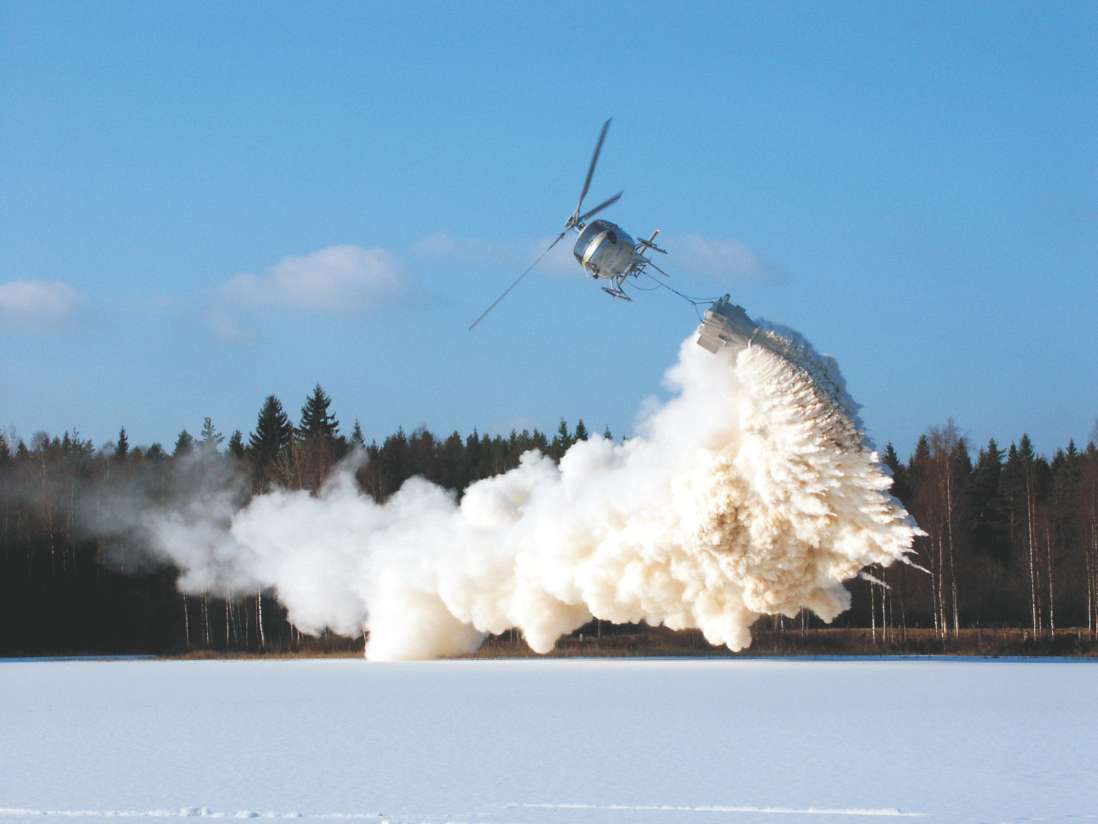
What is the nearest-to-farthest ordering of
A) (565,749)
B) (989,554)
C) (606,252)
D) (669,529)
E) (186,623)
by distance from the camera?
(565,749) → (606,252) → (669,529) → (186,623) → (989,554)

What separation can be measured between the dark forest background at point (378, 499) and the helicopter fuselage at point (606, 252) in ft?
96.6

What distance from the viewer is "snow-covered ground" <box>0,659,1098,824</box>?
711 inches

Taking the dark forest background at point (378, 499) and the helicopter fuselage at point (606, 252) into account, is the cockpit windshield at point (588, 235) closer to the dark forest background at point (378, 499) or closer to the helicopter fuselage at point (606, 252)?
the helicopter fuselage at point (606, 252)

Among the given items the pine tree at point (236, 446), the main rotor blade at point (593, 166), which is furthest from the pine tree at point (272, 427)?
the main rotor blade at point (593, 166)

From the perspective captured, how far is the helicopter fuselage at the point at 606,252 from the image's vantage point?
41.8 metres

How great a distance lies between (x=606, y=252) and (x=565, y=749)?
21.3 meters

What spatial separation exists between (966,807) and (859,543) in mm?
23589

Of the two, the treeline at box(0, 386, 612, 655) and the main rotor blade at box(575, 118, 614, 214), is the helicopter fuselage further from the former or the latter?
the treeline at box(0, 386, 612, 655)

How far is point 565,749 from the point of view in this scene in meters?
23.3

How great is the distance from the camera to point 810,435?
135 feet

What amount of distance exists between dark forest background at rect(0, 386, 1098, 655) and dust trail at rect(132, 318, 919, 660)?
15116 mm

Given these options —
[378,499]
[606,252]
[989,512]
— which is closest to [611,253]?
[606,252]

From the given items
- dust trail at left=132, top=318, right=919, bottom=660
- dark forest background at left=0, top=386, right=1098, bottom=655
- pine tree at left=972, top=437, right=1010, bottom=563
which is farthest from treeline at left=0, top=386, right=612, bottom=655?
pine tree at left=972, top=437, right=1010, bottom=563

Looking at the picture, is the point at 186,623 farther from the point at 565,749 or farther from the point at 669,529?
the point at 565,749
